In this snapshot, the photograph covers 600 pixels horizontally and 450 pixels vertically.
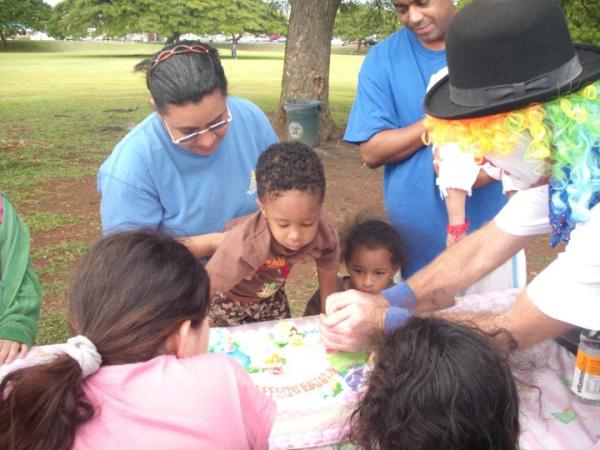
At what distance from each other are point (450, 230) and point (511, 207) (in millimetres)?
460

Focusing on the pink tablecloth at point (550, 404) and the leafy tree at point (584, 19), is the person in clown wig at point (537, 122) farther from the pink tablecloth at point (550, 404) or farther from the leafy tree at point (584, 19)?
the leafy tree at point (584, 19)

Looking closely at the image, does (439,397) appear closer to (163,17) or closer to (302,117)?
(302,117)

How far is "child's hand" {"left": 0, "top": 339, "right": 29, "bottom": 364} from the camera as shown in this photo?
6.12ft

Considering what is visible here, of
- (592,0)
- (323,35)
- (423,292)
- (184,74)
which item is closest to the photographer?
(184,74)

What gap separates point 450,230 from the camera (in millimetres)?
2557

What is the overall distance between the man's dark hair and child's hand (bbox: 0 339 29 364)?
97 centimetres

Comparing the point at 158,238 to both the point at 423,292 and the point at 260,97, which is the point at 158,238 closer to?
the point at 423,292

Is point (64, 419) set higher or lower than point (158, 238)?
lower

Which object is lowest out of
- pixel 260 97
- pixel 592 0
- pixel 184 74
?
pixel 260 97

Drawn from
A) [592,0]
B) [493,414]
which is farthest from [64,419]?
[592,0]

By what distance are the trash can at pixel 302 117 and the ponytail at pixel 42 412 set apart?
7.67 m

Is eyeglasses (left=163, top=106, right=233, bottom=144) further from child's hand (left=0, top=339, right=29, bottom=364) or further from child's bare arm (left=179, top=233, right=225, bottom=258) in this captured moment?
child's hand (left=0, top=339, right=29, bottom=364)

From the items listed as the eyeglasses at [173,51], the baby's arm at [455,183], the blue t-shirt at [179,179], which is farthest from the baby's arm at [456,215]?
the eyeglasses at [173,51]

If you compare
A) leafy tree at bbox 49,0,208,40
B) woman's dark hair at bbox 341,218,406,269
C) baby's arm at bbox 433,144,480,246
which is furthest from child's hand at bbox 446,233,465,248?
leafy tree at bbox 49,0,208,40
